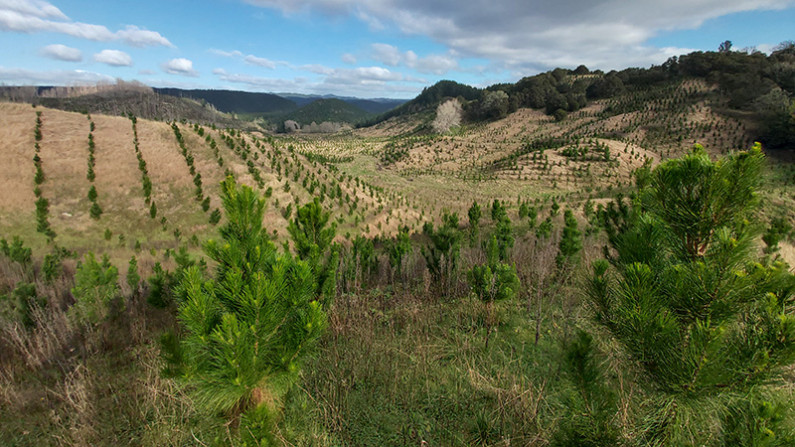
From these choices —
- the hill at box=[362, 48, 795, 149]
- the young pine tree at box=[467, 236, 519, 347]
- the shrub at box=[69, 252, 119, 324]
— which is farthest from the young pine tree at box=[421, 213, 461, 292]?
the hill at box=[362, 48, 795, 149]

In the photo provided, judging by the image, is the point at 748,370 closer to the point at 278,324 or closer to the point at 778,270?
the point at 778,270

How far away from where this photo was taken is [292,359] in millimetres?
2258

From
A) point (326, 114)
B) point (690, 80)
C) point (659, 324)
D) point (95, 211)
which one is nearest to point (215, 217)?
point (95, 211)

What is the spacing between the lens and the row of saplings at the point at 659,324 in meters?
1.62

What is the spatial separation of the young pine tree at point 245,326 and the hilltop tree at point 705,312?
198cm

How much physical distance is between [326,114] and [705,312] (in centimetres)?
16840

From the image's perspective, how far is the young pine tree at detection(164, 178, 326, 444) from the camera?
197 centimetres

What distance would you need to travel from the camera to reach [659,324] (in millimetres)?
1717

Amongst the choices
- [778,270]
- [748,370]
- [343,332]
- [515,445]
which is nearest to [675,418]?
[748,370]

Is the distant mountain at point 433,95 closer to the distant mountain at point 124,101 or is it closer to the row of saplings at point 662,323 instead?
the distant mountain at point 124,101

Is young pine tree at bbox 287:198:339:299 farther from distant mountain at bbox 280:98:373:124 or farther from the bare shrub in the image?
distant mountain at bbox 280:98:373:124

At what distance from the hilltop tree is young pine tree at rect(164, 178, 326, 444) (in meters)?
1.98

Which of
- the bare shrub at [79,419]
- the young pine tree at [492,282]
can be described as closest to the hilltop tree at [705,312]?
the young pine tree at [492,282]

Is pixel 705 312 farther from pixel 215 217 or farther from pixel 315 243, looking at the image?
pixel 215 217
